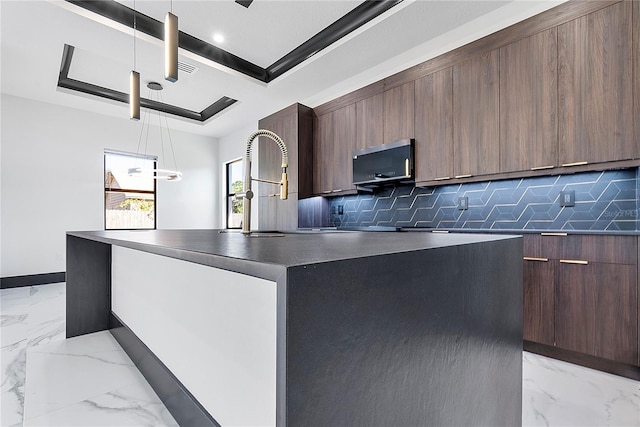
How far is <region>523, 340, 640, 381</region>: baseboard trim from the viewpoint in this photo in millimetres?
1844

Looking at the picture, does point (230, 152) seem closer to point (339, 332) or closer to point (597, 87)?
point (597, 87)

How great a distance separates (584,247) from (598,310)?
0.40 m

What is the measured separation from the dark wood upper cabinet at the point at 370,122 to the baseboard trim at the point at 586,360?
2284 millimetres

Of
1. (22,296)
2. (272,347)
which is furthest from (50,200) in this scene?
(272,347)

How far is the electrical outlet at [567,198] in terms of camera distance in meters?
2.33

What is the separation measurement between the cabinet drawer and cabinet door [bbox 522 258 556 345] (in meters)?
0.08

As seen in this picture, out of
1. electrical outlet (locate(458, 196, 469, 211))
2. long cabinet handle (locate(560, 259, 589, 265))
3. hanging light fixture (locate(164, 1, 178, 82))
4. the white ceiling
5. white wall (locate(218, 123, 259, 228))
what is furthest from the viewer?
white wall (locate(218, 123, 259, 228))

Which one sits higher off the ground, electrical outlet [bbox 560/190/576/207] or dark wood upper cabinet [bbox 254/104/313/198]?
dark wood upper cabinet [bbox 254/104/313/198]

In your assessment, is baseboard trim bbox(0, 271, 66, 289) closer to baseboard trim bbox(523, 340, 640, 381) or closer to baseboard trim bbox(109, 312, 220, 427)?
baseboard trim bbox(109, 312, 220, 427)

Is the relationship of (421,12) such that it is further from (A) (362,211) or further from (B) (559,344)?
(B) (559,344)

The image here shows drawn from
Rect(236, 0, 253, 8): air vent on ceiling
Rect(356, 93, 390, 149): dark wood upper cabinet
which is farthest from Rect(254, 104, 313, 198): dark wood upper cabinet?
Rect(236, 0, 253, 8): air vent on ceiling

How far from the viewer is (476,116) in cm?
265

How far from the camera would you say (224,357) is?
983 mm

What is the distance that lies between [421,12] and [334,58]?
3.39ft
